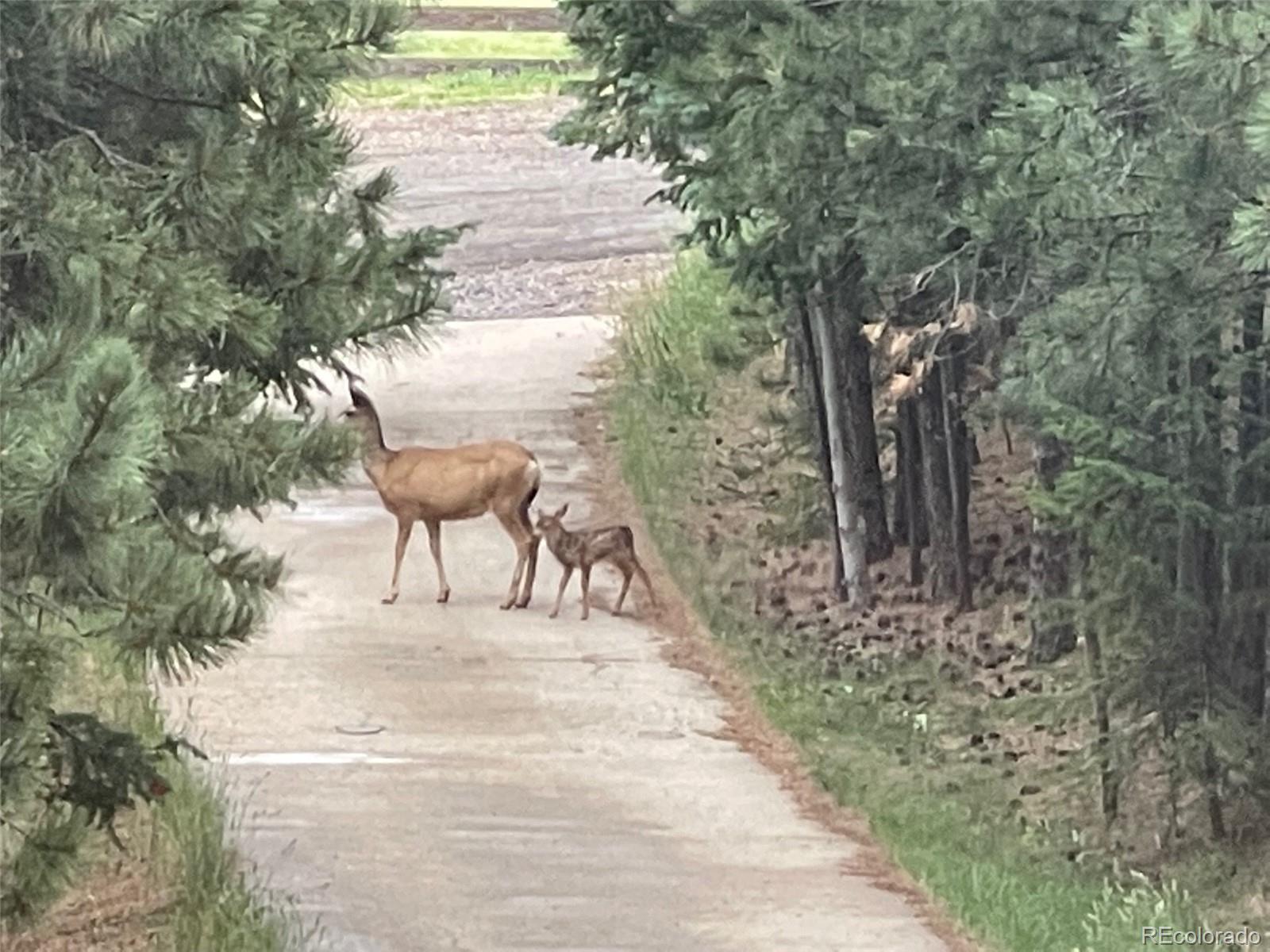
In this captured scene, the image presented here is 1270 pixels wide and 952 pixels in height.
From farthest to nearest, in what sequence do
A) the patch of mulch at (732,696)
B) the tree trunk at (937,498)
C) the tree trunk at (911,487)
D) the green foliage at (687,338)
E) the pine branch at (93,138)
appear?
the green foliage at (687,338) < the tree trunk at (911,487) < the tree trunk at (937,498) < the patch of mulch at (732,696) < the pine branch at (93,138)

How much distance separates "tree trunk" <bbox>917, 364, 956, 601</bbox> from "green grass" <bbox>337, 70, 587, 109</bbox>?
11286mm

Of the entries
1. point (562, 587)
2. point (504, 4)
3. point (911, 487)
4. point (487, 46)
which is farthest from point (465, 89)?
point (562, 587)

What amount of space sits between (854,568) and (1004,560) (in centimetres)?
109

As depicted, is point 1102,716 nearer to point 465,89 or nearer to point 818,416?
point 818,416

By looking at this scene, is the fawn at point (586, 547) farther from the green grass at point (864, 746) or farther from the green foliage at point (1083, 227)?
the green foliage at point (1083, 227)

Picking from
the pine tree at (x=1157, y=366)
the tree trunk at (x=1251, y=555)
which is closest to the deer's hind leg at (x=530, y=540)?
the pine tree at (x=1157, y=366)


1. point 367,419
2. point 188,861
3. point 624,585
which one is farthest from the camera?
point 624,585

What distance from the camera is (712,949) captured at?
8258mm

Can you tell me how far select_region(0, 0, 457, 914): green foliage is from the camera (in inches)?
223

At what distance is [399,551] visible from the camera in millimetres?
12711

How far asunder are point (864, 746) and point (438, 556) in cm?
257

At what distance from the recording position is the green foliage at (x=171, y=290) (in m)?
5.66

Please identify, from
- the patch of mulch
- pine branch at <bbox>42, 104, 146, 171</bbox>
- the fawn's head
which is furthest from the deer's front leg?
pine branch at <bbox>42, 104, 146, 171</bbox>

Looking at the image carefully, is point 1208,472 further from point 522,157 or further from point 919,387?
point 522,157
